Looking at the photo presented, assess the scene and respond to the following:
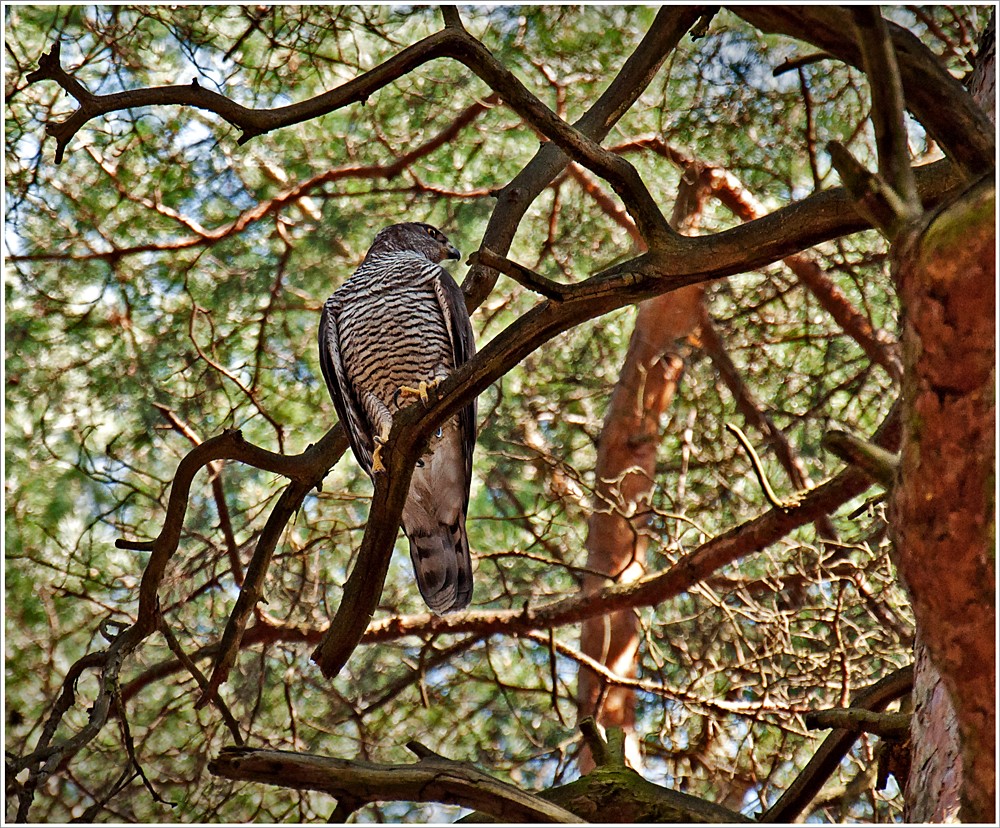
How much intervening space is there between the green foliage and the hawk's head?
1.89 feet

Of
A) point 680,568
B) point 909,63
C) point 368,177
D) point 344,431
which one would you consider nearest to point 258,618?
point 344,431

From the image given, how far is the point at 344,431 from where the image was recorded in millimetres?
4000

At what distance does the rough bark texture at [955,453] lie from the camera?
5.52ft

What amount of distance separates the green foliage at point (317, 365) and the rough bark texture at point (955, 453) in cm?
333

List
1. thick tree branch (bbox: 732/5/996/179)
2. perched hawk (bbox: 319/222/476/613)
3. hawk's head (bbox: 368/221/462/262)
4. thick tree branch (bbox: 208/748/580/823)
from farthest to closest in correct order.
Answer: hawk's head (bbox: 368/221/462/262)
perched hawk (bbox: 319/222/476/613)
thick tree branch (bbox: 208/748/580/823)
thick tree branch (bbox: 732/5/996/179)

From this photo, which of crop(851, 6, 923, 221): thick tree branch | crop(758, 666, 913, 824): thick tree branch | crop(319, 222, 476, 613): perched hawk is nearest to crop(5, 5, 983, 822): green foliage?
crop(319, 222, 476, 613): perched hawk

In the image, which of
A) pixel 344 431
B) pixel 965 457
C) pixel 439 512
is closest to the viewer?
pixel 965 457

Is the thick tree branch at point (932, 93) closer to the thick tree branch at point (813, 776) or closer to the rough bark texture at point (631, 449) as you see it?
the thick tree branch at point (813, 776)

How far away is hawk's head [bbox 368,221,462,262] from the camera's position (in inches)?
210

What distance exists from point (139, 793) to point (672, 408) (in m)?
3.64

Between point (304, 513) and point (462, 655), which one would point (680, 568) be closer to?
point (462, 655)

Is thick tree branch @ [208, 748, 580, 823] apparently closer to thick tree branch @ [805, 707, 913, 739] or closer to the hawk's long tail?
thick tree branch @ [805, 707, 913, 739]

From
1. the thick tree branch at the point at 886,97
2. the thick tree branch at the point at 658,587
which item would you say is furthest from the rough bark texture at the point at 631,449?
the thick tree branch at the point at 886,97

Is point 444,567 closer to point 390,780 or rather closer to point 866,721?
point 866,721
